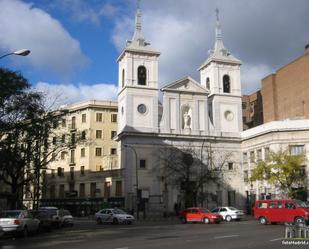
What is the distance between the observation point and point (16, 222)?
24.9 m

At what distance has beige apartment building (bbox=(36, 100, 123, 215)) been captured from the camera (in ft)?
223

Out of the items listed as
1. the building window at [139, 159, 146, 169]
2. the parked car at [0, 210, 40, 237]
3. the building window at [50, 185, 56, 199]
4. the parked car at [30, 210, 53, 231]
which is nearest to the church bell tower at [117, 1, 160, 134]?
the building window at [139, 159, 146, 169]

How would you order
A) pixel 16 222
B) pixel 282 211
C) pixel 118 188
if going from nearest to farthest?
pixel 16 222 → pixel 282 211 → pixel 118 188

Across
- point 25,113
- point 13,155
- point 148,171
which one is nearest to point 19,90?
point 25,113

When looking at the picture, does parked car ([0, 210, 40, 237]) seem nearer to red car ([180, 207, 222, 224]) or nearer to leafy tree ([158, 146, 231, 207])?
red car ([180, 207, 222, 224])

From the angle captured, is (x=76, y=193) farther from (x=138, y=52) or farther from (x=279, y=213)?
(x=279, y=213)

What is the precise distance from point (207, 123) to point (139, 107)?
10.5 meters

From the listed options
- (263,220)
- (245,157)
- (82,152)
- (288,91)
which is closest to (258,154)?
(245,157)

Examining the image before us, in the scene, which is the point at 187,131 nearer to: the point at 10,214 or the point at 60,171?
the point at 60,171

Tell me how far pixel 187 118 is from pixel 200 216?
26196mm

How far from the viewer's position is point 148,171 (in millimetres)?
59500

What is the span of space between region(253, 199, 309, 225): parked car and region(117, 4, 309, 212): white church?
74.2 ft

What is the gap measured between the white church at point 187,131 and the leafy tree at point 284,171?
352 cm

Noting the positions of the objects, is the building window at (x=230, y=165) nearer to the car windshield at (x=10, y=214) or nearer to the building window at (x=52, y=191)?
the building window at (x=52, y=191)
